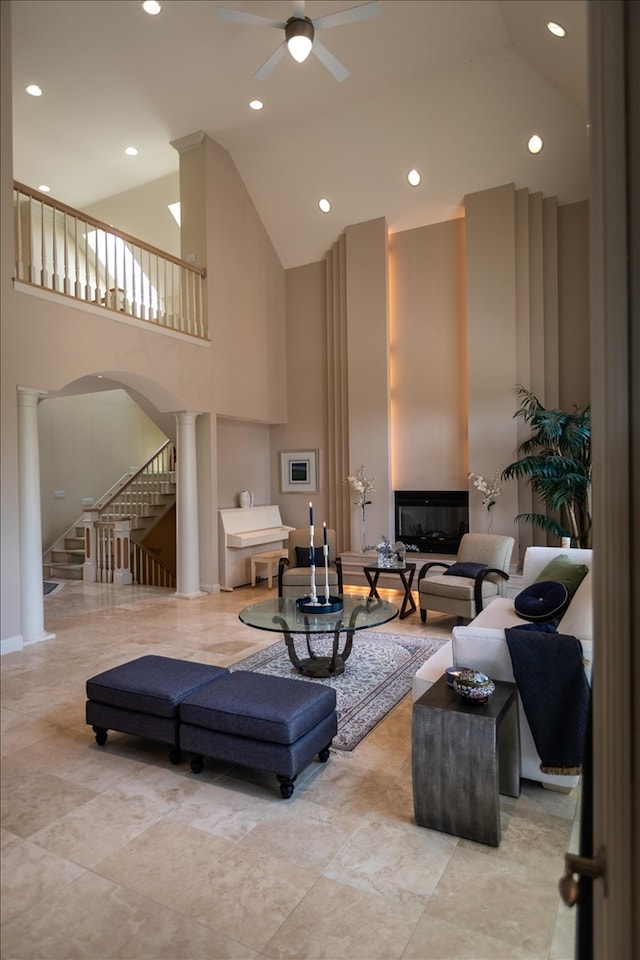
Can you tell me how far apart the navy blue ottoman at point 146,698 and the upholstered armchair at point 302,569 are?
231 cm

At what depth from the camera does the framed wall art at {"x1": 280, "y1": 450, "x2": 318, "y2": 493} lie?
8.59 m

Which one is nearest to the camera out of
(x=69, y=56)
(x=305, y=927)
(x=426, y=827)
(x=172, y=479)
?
(x=305, y=927)

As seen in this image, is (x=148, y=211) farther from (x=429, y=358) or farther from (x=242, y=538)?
(x=242, y=538)

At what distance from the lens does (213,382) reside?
7.28 meters

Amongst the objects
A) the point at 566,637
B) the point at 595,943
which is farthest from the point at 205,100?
the point at 595,943

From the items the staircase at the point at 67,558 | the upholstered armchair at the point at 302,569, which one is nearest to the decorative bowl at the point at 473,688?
the upholstered armchair at the point at 302,569

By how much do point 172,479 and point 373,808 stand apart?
745 centimetres

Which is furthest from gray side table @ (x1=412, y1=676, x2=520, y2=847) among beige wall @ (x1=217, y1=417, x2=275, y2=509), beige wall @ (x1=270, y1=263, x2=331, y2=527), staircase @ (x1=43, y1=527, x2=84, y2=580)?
staircase @ (x1=43, y1=527, x2=84, y2=580)

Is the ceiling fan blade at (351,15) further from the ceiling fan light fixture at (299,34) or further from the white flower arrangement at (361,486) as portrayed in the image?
the white flower arrangement at (361,486)

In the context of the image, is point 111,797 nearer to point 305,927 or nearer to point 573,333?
point 305,927

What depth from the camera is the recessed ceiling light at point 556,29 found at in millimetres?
4836

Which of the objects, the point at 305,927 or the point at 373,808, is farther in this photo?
the point at 373,808

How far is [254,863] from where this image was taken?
208cm

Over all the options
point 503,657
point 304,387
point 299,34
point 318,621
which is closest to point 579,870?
point 503,657
